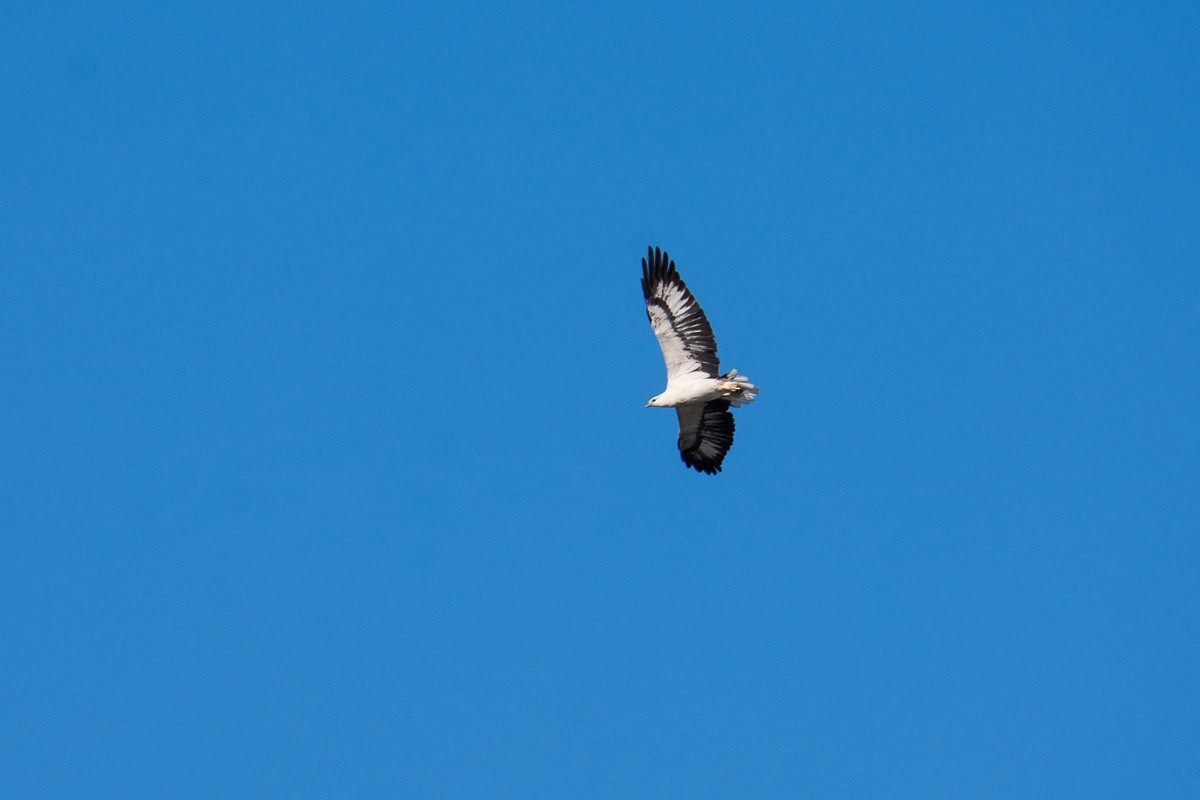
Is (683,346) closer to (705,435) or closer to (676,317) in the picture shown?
(676,317)

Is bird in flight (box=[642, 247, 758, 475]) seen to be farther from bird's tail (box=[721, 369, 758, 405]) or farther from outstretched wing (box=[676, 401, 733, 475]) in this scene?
outstretched wing (box=[676, 401, 733, 475])

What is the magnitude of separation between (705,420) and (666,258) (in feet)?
14.0

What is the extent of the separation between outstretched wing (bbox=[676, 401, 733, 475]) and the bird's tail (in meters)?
1.33

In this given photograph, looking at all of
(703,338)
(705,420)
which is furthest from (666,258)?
(705,420)

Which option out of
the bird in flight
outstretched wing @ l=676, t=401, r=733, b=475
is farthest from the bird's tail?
outstretched wing @ l=676, t=401, r=733, b=475

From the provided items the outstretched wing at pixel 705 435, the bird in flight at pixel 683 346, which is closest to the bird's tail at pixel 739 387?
the bird in flight at pixel 683 346

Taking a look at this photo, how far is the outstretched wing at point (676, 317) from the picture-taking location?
34188mm

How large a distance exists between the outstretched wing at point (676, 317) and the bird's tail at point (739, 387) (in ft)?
1.05

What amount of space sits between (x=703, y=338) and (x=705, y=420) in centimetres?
300

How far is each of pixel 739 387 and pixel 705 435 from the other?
2949 mm

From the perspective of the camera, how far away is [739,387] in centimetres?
3434

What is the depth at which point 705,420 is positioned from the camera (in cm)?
3669

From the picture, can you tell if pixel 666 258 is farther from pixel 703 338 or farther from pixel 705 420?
pixel 705 420

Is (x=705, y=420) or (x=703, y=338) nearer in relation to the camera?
(x=703, y=338)
